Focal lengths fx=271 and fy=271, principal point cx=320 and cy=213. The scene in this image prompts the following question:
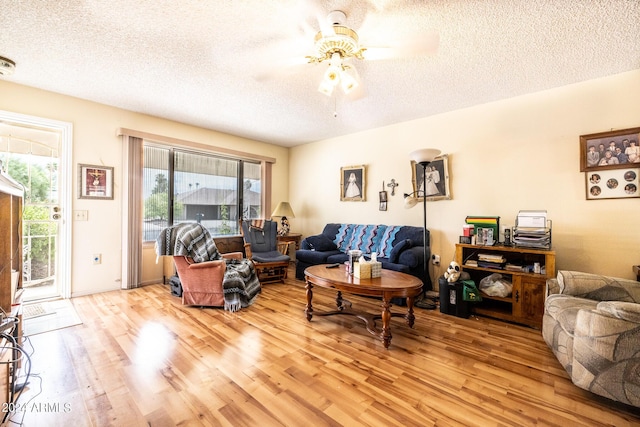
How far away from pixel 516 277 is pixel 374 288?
1.57m

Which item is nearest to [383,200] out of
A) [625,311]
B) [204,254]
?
[204,254]

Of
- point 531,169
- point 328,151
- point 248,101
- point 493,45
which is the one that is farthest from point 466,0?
point 328,151

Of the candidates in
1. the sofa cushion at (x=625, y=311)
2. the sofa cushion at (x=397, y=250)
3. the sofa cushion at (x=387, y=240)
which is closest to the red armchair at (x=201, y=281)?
the sofa cushion at (x=397, y=250)

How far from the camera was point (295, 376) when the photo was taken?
1.81 m

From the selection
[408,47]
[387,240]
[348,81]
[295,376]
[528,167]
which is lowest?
[295,376]

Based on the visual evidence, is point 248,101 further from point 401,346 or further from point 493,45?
point 401,346

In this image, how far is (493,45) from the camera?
220 centimetres

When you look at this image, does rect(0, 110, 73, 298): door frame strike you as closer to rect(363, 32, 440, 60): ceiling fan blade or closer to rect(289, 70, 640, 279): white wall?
rect(363, 32, 440, 60): ceiling fan blade

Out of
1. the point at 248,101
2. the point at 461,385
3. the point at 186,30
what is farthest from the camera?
the point at 248,101

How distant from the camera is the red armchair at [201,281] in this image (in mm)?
3010

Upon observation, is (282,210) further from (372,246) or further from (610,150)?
(610,150)

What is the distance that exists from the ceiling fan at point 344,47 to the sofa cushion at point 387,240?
2304mm

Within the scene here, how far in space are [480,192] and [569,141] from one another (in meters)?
0.97

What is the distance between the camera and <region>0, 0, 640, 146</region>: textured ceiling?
1839mm
